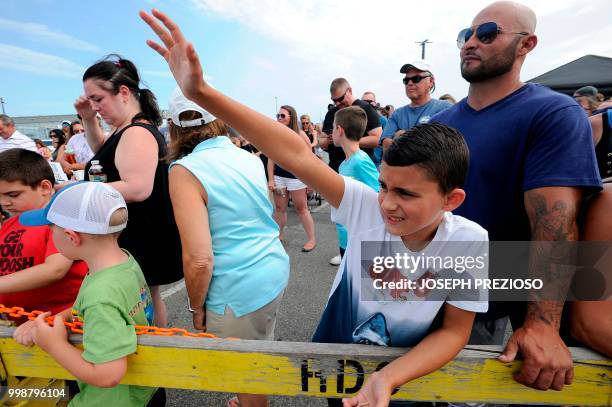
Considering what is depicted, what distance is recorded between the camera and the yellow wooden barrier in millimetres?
1118

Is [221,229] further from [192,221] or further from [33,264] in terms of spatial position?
[33,264]

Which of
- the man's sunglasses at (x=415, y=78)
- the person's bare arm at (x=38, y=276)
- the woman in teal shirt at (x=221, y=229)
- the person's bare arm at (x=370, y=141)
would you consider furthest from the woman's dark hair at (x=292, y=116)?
the person's bare arm at (x=38, y=276)

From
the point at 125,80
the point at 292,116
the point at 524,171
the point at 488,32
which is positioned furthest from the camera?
the point at 292,116

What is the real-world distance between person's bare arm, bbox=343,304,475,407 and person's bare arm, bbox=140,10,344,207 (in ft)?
1.83

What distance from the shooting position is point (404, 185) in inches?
39.9

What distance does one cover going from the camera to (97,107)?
6.70ft

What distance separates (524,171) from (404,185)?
2.13 feet

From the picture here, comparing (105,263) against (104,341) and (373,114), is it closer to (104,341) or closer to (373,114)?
(104,341)

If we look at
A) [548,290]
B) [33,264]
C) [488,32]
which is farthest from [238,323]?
[488,32]

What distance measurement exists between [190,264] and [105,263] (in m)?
0.34

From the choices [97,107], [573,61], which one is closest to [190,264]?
[97,107]

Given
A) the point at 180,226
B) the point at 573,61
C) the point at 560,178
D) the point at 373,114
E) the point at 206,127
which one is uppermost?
the point at 573,61

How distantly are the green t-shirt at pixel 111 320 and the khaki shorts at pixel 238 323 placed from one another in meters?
0.33

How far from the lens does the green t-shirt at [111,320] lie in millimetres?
1131
